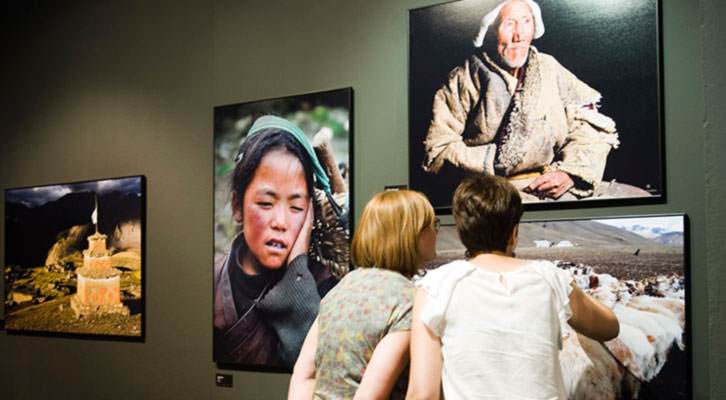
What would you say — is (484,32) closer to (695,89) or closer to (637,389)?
(695,89)

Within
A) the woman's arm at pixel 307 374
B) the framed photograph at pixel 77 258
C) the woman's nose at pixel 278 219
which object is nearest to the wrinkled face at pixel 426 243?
the woman's arm at pixel 307 374

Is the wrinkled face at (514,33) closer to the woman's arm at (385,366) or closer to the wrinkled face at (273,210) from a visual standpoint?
the wrinkled face at (273,210)

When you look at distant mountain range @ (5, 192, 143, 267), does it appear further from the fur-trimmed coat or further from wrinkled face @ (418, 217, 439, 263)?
wrinkled face @ (418, 217, 439, 263)

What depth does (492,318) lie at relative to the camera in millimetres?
1480

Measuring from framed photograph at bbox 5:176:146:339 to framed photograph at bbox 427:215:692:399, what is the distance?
93.2 inches

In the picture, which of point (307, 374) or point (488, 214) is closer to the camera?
point (488, 214)

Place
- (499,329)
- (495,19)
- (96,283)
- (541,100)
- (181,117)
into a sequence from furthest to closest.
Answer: (96,283) < (181,117) < (495,19) < (541,100) < (499,329)

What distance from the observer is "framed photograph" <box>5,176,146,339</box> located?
349cm

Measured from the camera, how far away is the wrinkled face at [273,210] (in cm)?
290

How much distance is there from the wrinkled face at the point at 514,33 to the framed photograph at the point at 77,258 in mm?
2159

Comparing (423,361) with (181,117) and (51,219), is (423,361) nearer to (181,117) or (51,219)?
(181,117)

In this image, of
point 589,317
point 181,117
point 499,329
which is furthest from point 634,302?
point 181,117

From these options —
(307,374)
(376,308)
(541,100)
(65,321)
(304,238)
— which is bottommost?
(65,321)

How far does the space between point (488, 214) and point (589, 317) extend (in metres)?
0.38
